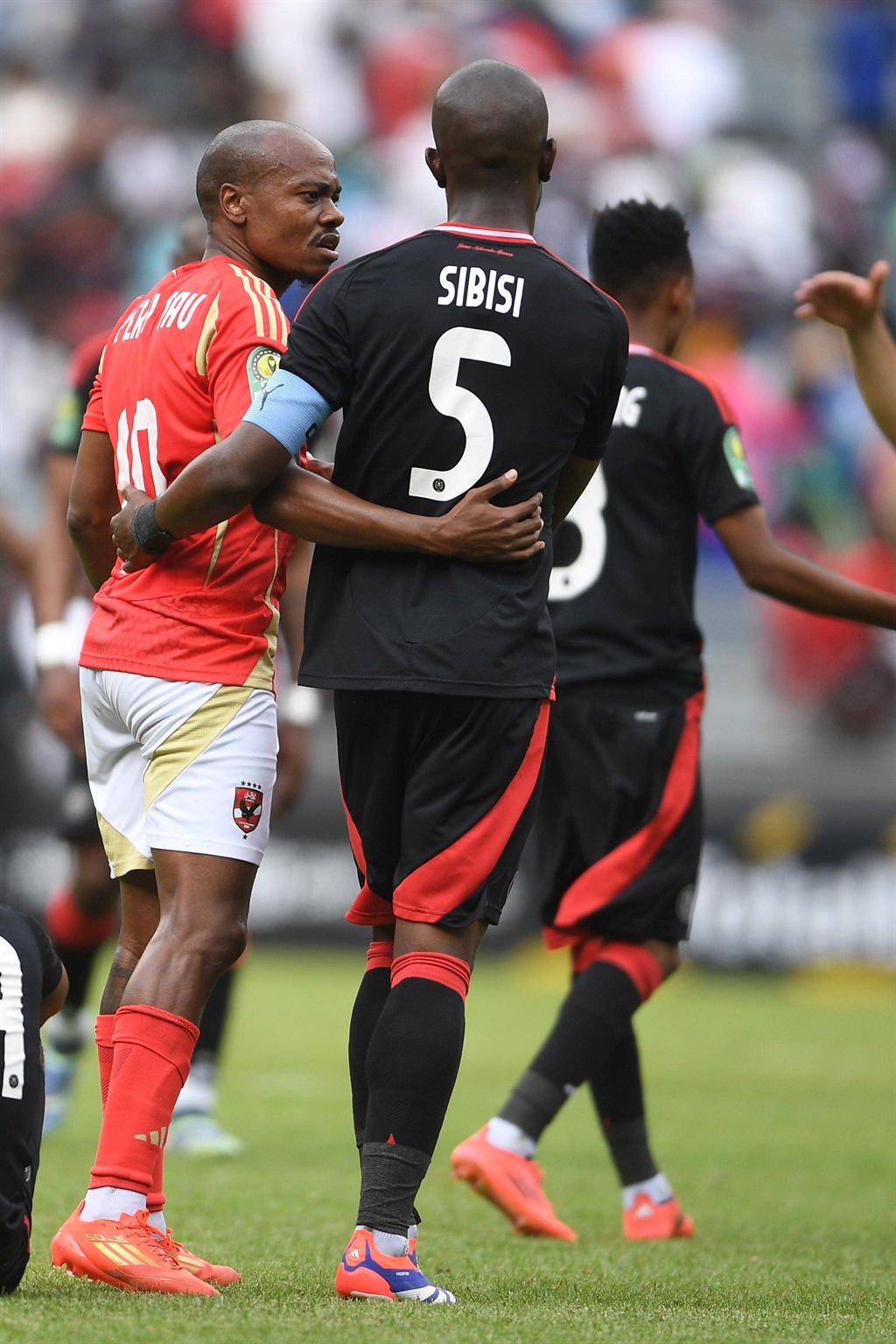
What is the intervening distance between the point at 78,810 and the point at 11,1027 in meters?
2.94

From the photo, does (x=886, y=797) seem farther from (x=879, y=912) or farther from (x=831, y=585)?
(x=831, y=585)

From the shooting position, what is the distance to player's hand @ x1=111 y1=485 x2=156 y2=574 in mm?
3432

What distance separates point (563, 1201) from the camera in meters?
5.02

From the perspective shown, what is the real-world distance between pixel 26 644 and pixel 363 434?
29.8 feet

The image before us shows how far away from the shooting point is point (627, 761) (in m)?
4.77

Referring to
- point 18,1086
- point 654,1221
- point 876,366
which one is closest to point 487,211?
point 876,366

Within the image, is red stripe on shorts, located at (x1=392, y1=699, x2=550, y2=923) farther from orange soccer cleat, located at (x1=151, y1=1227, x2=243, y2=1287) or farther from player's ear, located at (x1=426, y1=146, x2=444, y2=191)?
player's ear, located at (x1=426, y1=146, x2=444, y2=191)

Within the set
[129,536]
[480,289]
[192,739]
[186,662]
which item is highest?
[480,289]

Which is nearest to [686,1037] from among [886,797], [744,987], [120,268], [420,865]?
[744,987]

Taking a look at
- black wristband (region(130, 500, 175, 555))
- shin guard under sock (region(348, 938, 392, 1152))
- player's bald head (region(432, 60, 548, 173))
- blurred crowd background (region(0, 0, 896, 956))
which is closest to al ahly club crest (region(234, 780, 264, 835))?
shin guard under sock (region(348, 938, 392, 1152))

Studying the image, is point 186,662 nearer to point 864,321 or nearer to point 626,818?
point 626,818

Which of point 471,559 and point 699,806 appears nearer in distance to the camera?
point 471,559

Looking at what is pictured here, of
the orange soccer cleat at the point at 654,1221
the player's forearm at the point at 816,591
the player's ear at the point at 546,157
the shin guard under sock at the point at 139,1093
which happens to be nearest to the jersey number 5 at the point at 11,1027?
the shin guard under sock at the point at 139,1093

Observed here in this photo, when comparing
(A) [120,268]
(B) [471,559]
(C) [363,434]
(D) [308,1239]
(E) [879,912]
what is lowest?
(D) [308,1239]
